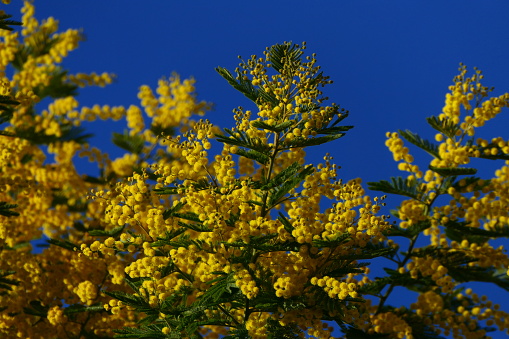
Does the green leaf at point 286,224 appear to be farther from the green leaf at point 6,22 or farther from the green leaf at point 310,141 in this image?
the green leaf at point 6,22

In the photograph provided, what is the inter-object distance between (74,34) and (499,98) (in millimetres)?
9470

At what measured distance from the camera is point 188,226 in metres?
5.69

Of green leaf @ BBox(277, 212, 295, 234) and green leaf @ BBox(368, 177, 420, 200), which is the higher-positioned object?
green leaf @ BBox(368, 177, 420, 200)

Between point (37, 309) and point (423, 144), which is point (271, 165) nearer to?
point (423, 144)

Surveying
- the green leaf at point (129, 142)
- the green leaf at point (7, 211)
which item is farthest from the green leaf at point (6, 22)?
the green leaf at point (129, 142)

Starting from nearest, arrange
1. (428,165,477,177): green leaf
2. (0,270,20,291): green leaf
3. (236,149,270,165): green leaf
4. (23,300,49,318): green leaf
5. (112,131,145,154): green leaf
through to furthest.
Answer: (428,165,477,177): green leaf, (236,149,270,165): green leaf, (0,270,20,291): green leaf, (23,300,49,318): green leaf, (112,131,145,154): green leaf

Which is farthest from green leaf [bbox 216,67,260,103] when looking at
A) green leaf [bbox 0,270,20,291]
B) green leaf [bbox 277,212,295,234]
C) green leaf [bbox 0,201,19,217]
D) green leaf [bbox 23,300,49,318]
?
green leaf [bbox 23,300,49,318]

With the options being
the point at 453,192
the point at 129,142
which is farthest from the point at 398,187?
the point at 129,142

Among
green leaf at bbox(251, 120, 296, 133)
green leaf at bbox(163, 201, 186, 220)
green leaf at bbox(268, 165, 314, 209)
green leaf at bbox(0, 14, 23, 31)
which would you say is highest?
green leaf at bbox(0, 14, 23, 31)

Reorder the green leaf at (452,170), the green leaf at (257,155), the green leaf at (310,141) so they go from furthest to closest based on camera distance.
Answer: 1. the green leaf at (257,155)
2. the green leaf at (310,141)
3. the green leaf at (452,170)

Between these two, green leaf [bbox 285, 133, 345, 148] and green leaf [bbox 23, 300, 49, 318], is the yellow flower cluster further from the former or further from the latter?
green leaf [bbox 23, 300, 49, 318]

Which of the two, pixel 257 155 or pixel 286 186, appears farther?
pixel 257 155

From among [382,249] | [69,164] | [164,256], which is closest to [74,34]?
[69,164]

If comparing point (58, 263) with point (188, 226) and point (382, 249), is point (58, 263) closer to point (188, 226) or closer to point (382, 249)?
point (188, 226)
